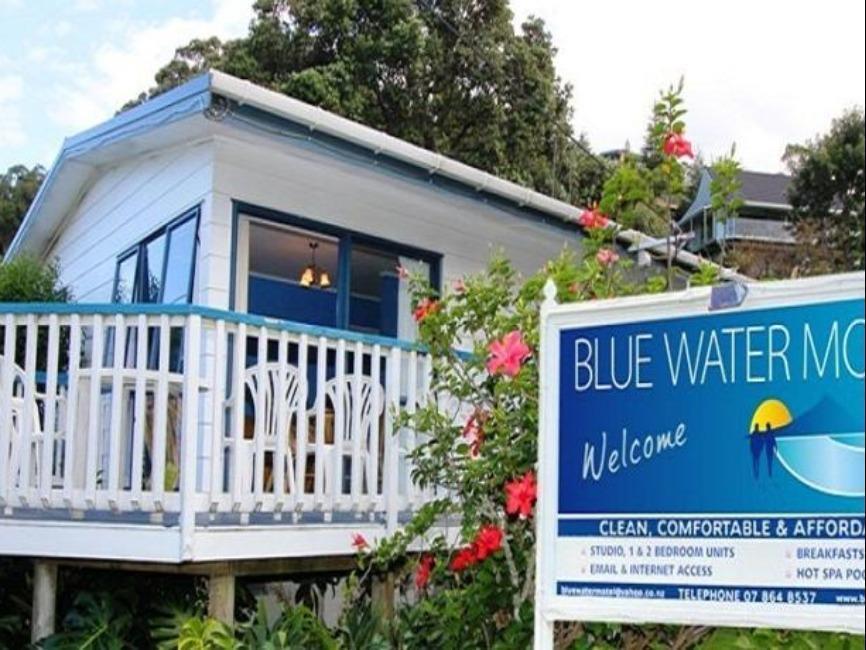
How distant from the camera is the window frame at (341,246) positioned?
7195 mm

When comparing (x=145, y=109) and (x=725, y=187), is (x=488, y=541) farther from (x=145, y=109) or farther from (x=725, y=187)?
(x=145, y=109)

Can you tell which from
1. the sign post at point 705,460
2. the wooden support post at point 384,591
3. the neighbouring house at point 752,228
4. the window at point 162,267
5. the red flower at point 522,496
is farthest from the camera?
the window at point 162,267

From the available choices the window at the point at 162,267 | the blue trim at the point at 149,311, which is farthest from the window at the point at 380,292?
the blue trim at the point at 149,311

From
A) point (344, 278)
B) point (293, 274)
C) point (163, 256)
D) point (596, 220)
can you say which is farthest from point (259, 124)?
point (596, 220)

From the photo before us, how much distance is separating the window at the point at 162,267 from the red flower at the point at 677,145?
3.93 metres

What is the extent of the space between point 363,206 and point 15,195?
22.8 meters

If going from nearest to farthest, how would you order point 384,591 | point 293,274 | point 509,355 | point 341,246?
point 509,355, point 384,591, point 293,274, point 341,246

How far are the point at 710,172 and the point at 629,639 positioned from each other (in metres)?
2.00

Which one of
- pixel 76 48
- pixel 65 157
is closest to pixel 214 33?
pixel 76 48

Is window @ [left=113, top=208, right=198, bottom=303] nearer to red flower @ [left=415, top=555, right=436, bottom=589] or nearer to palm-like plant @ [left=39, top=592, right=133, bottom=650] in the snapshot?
palm-like plant @ [left=39, top=592, right=133, bottom=650]

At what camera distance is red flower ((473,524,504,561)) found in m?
4.15

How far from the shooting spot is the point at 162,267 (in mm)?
8273

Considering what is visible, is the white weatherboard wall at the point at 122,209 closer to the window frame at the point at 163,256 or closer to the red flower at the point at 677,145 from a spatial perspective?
the window frame at the point at 163,256

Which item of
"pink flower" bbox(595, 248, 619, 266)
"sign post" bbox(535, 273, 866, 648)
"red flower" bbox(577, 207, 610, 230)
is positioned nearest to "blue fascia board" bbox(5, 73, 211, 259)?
"red flower" bbox(577, 207, 610, 230)
